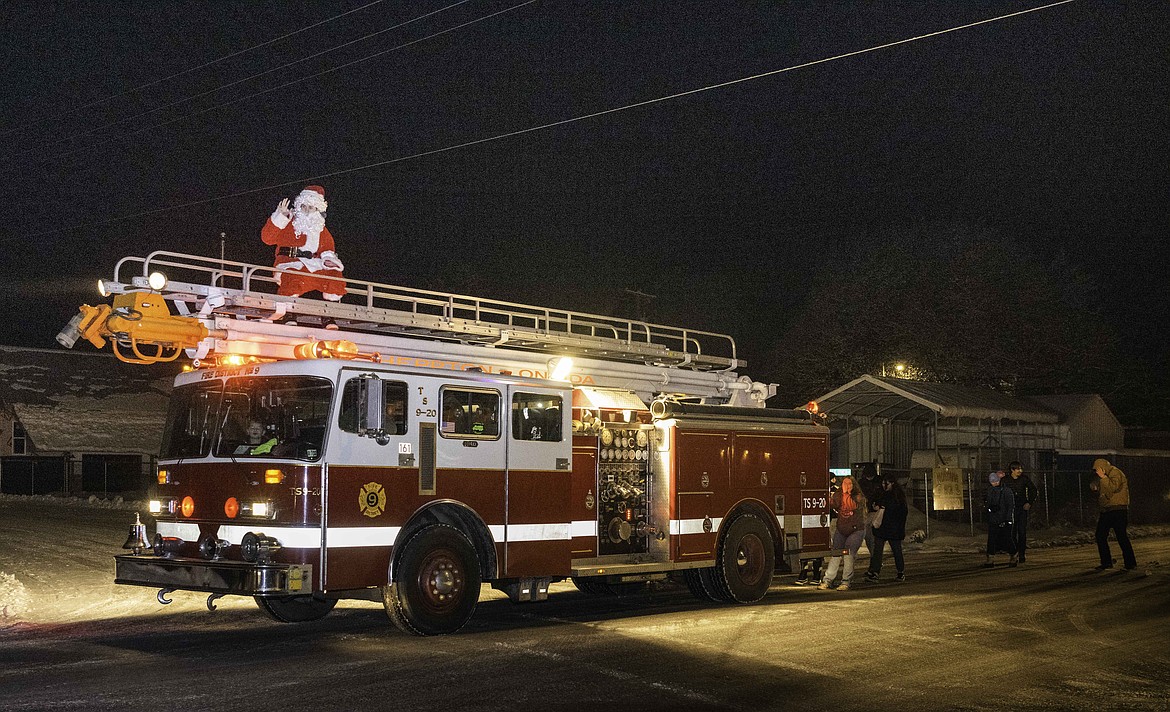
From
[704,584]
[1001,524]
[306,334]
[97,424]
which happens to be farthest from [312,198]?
[97,424]

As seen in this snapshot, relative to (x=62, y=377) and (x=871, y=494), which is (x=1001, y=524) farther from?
(x=62, y=377)

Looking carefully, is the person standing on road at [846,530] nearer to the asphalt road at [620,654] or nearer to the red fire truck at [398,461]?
the asphalt road at [620,654]

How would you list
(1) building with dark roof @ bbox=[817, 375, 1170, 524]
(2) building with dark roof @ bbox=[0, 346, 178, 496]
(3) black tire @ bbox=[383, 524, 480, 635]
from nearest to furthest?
(3) black tire @ bbox=[383, 524, 480, 635] → (1) building with dark roof @ bbox=[817, 375, 1170, 524] → (2) building with dark roof @ bbox=[0, 346, 178, 496]

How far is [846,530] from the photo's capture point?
52.4 feet

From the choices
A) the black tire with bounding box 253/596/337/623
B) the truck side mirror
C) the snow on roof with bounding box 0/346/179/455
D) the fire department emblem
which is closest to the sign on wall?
the black tire with bounding box 253/596/337/623

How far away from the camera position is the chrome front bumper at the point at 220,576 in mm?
9531

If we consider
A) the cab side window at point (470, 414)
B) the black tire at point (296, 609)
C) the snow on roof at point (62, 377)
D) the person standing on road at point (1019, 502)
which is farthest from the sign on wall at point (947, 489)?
the snow on roof at point (62, 377)

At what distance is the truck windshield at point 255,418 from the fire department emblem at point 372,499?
58 cm

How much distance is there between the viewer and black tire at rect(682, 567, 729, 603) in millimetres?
14109

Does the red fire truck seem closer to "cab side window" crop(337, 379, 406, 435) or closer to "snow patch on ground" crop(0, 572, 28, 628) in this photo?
"cab side window" crop(337, 379, 406, 435)

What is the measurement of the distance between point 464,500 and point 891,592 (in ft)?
22.1

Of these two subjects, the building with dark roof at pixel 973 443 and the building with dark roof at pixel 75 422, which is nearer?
the building with dark roof at pixel 973 443

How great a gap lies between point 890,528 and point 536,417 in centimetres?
729

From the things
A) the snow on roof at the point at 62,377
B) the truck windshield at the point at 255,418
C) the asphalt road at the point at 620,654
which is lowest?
the asphalt road at the point at 620,654
